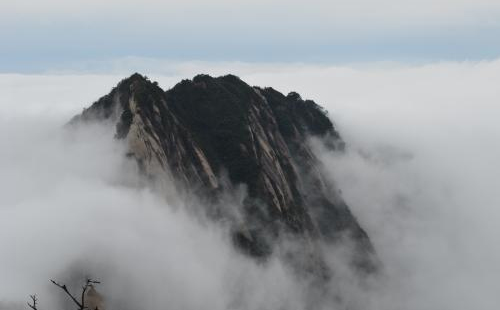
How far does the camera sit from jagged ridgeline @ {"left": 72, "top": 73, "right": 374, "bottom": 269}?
9931 cm

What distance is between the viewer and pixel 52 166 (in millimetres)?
109188

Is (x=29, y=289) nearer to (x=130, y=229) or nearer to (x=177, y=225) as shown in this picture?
(x=130, y=229)

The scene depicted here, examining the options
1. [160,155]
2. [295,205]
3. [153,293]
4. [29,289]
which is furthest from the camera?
[295,205]

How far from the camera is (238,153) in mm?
115375

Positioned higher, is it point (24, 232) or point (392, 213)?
point (392, 213)

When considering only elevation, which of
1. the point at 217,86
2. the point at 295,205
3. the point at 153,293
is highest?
the point at 217,86

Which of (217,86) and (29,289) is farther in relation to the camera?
(217,86)

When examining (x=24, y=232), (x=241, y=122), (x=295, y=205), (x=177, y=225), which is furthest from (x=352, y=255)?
(x=24, y=232)

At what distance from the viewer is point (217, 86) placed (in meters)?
129

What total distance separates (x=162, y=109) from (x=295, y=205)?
32.1 meters

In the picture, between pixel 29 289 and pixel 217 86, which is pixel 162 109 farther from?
pixel 29 289

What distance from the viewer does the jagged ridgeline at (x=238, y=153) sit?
9931cm

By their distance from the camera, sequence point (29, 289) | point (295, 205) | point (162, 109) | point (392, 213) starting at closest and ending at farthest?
point (29, 289) → point (162, 109) → point (295, 205) → point (392, 213)

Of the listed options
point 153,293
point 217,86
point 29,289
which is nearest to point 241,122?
point 217,86
